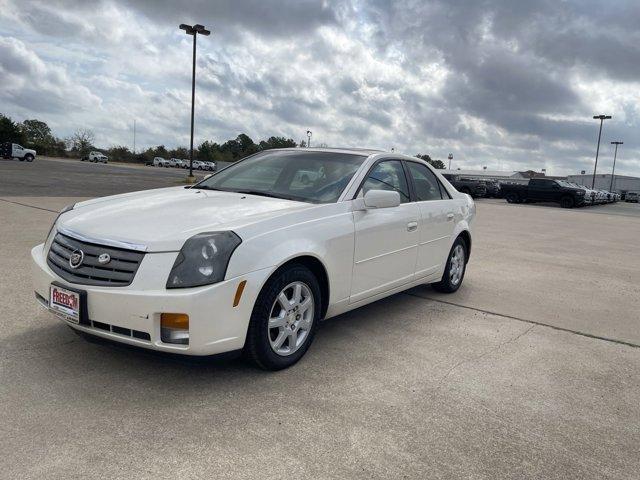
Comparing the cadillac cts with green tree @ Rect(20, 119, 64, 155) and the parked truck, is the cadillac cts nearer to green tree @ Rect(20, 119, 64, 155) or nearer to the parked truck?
the parked truck

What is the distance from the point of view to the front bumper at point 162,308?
2.84 meters

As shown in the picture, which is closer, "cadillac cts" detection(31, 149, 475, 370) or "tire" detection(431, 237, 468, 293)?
"cadillac cts" detection(31, 149, 475, 370)

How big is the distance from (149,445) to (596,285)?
619 cm

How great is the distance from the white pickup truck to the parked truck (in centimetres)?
4065

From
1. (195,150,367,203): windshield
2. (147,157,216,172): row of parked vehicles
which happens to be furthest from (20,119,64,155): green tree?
(195,150,367,203): windshield

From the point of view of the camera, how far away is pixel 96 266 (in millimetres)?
3037

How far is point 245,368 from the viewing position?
3.45 m

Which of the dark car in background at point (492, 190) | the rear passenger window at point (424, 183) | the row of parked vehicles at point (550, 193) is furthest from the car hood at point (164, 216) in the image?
the dark car in background at point (492, 190)

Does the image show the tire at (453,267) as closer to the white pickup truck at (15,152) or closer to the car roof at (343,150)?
the car roof at (343,150)

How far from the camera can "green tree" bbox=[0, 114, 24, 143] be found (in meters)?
69.1

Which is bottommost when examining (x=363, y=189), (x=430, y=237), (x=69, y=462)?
(x=69, y=462)

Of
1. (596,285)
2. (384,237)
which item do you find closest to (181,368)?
(384,237)

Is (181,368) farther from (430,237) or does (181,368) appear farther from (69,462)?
(430,237)

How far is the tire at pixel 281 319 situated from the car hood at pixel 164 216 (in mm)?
422
